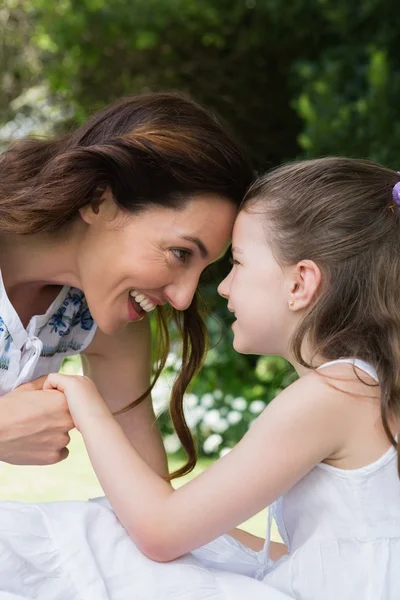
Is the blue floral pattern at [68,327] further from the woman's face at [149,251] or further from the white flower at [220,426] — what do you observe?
the white flower at [220,426]

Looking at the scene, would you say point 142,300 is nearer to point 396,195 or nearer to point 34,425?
point 34,425

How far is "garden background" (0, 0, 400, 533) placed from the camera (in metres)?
5.07

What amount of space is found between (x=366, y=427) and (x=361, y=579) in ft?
1.10

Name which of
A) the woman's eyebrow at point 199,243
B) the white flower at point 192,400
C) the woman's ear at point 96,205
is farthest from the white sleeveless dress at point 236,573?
the white flower at point 192,400

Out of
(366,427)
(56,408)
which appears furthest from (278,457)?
(56,408)

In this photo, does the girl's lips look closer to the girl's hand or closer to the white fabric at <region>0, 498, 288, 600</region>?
the girl's hand

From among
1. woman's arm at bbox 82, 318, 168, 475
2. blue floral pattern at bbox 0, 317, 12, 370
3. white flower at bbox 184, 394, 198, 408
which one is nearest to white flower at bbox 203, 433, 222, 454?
white flower at bbox 184, 394, 198, 408

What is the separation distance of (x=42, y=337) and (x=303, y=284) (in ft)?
3.50

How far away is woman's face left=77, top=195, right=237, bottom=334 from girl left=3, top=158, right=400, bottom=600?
0.16 meters

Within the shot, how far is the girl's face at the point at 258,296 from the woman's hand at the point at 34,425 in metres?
0.50

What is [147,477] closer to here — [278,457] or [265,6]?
[278,457]

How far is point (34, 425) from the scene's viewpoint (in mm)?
2523

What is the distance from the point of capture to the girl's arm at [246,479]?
2109 millimetres

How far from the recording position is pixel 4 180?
9.07 feet
